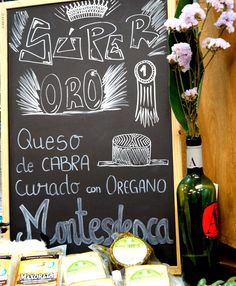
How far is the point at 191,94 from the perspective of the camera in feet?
3.88

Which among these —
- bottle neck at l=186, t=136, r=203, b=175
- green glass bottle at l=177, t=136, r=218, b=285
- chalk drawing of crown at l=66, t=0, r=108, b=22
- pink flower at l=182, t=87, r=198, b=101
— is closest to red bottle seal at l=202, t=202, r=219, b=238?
green glass bottle at l=177, t=136, r=218, b=285

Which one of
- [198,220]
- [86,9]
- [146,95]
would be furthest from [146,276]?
[86,9]

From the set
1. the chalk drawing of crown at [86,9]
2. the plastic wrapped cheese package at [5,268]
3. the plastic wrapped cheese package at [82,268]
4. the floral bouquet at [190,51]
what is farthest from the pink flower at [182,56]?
the plastic wrapped cheese package at [5,268]

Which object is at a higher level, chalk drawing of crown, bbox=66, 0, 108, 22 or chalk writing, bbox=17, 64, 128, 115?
chalk drawing of crown, bbox=66, 0, 108, 22

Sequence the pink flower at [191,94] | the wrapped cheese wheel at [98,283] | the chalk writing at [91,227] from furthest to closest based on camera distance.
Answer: the chalk writing at [91,227] < the pink flower at [191,94] < the wrapped cheese wheel at [98,283]

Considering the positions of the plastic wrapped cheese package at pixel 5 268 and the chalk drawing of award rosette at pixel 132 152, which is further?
the chalk drawing of award rosette at pixel 132 152

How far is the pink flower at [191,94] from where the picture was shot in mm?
1180

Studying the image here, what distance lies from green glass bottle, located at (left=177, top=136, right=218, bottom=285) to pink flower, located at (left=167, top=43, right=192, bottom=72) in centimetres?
22

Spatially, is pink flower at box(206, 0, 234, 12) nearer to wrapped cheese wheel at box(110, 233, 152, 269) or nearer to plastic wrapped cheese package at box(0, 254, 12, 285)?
wrapped cheese wheel at box(110, 233, 152, 269)

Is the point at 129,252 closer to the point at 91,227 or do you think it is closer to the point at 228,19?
the point at 91,227

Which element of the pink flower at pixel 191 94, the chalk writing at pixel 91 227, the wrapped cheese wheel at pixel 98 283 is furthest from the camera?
the chalk writing at pixel 91 227

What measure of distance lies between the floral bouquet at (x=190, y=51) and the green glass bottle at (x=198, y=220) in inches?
3.9

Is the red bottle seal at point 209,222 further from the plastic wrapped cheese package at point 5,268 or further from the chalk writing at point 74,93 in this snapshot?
the plastic wrapped cheese package at point 5,268

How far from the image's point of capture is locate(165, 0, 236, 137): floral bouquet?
1133mm
